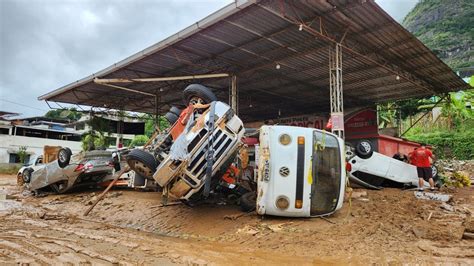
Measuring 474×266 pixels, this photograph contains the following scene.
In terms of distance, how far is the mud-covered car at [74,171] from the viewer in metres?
10.2

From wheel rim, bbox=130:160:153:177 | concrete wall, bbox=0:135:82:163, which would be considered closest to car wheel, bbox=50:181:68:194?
wheel rim, bbox=130:160:153:177

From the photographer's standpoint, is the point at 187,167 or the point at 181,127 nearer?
the point at 187,167

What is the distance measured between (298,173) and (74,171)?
24.6ft

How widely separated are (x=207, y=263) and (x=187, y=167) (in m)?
2.06

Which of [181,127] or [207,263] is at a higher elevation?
[181,127]

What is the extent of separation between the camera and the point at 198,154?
5934mm

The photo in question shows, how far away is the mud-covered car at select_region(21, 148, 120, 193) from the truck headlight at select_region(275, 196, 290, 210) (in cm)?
652

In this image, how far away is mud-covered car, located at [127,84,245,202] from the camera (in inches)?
232

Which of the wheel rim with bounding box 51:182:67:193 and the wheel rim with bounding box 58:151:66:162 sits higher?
the wheel rim with bounding box 58:151:66:162

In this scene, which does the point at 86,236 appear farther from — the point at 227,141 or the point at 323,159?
the point at 323,159

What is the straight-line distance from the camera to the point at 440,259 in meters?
4.16

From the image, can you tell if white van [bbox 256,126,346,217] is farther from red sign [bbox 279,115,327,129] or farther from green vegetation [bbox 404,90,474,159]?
green vegetation [bbox 404,90,474,159]

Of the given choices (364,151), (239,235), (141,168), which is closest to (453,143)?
(364,151)

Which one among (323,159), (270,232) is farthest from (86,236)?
(323,159)
